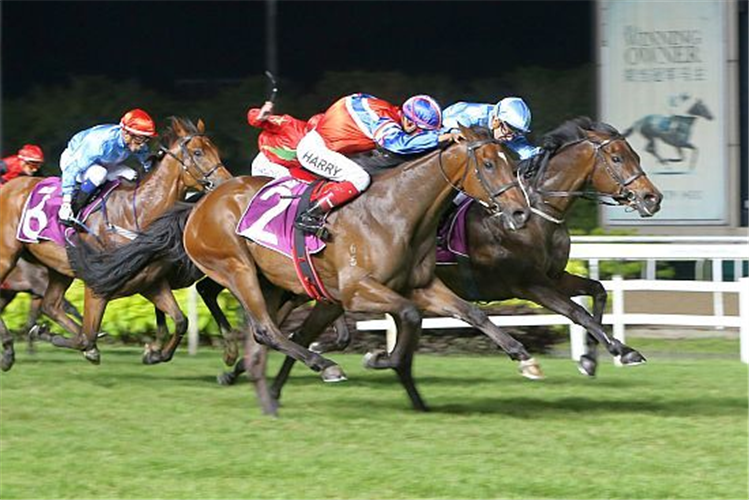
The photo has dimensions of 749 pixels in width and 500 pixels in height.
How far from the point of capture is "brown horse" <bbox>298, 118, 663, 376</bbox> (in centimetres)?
872

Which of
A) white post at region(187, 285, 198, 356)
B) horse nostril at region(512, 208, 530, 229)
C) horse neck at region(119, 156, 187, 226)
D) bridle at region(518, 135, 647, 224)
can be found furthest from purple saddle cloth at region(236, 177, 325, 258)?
white post at region(187, 285, 198, 356)

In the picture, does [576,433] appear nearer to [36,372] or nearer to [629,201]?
[629,201]

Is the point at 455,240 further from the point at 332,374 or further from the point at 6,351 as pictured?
the point at 6,351

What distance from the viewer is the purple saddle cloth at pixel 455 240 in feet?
29.0

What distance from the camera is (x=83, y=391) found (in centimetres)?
943

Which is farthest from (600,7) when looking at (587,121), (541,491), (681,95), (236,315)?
(541,491)

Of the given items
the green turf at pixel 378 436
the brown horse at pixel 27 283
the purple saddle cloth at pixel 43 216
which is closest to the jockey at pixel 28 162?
the brown horse at pixel 27 283

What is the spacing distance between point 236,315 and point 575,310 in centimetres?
445

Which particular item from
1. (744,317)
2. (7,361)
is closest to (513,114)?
(744,317)

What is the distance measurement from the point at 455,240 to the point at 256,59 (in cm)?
638

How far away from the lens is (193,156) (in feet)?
32.6

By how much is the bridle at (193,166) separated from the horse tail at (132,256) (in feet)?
1.53

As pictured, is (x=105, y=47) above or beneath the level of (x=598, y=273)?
above

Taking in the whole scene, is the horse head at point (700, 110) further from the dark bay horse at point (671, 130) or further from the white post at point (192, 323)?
the white post at point (192, 323)
